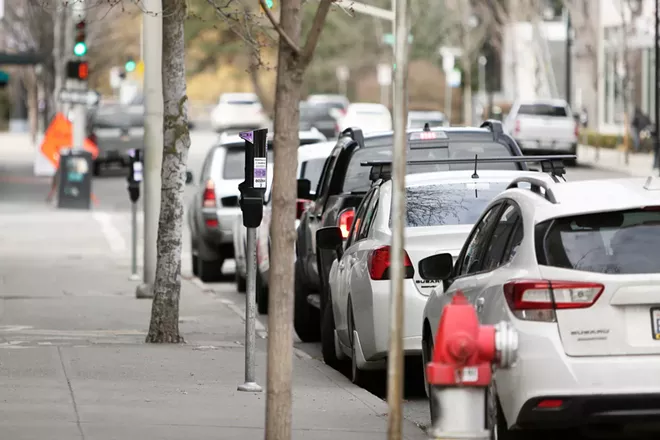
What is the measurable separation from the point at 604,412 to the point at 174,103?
22.5 ft

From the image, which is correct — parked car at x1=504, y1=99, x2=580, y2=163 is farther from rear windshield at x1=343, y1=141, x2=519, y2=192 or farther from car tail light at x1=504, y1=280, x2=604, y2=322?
car tail light at x1=504, y1=280, x2=604, y2=322

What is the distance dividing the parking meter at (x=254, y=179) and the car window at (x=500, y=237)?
7.16 ft

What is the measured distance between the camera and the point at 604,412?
711 cm

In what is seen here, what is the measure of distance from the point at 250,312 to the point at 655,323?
3597 millimetres

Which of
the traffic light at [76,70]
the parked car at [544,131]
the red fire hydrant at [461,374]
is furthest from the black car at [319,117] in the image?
the red fire hydrant at [461,374]

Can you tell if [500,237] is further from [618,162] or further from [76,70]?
[618,162]

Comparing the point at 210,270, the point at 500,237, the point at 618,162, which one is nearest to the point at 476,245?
the point at 500,237

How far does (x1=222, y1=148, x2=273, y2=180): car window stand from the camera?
20250mm

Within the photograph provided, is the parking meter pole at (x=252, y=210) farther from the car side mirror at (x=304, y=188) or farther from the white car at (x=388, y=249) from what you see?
the car side mirror at (x=304, y=188)

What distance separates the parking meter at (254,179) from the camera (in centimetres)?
1011

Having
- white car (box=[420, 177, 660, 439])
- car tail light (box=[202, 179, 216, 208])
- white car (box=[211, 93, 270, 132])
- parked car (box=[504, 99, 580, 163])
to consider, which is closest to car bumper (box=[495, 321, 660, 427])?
white car (box=[420, 177, 660, 439])

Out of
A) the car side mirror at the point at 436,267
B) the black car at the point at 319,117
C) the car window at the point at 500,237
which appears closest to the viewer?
the car window at the point at 500,237

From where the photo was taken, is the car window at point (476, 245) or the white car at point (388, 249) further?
the white car at point (388, 249)

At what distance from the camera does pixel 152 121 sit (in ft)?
57.4
